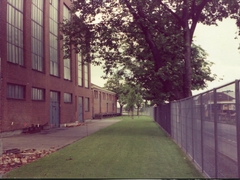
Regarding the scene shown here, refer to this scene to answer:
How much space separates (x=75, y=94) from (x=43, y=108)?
1200 centimetres

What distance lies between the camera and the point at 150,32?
22859 mm

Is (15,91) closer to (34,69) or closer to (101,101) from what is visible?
(34,69)

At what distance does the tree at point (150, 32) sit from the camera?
21.0 metres

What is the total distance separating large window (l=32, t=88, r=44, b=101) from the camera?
88.0ft

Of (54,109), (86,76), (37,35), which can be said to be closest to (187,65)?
(37,35)

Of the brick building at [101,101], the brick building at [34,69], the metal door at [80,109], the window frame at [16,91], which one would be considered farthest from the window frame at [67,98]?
the brick building at [101,101]

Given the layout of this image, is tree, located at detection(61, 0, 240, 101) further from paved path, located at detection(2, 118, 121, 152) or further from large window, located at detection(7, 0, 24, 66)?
paved path, located at detection(2, 118, 121, 152)

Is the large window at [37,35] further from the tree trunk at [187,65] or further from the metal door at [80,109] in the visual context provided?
the metal door at [80,109]

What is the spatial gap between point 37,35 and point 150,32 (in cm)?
1007

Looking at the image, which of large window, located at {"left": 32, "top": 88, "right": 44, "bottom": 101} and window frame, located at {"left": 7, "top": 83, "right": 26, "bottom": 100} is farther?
large window, located at {"left": 32, "top": 88, "right": 44, "bottom": 101}

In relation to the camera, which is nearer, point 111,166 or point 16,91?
point 111,166

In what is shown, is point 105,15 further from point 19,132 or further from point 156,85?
point 19,132

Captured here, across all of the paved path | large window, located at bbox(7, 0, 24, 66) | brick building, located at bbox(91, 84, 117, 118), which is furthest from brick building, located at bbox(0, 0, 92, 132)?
brick building, located at bbox(91, 84, 117, 118)

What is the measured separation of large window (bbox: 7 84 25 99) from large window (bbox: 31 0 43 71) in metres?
3.08
